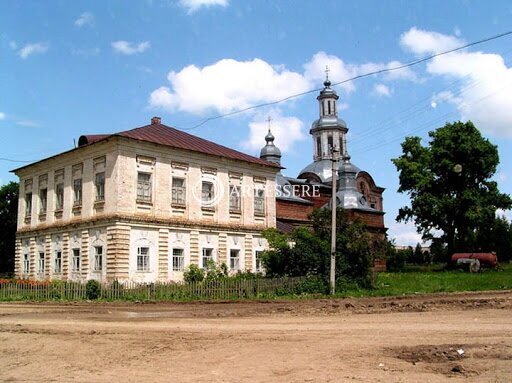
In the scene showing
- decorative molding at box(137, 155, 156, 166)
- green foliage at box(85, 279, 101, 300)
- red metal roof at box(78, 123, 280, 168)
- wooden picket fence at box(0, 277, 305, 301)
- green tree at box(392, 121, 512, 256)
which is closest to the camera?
wooden picket fence at box(0, 277, 305, 301)

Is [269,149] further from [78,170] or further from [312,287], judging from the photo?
[312,287]

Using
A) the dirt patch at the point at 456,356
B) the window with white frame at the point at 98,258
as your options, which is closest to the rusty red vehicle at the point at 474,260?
the window with white frame at the point at 98,258

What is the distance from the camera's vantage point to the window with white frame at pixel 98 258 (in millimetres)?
30323

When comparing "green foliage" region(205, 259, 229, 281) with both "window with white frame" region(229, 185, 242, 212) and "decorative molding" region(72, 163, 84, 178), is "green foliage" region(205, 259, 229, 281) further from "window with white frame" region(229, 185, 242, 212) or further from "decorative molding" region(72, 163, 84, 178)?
"decorative molding" region(72, 163, 84, 178)

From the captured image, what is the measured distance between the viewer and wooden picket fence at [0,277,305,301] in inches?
974

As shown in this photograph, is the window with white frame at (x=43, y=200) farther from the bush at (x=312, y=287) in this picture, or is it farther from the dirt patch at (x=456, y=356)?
the dirt patch at (x=456, y=356)

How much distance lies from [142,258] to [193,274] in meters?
3.06

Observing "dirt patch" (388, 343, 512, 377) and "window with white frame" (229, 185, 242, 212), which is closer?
"dirt patch" (388, 343, 512, 377)

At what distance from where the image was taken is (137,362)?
32.1ft

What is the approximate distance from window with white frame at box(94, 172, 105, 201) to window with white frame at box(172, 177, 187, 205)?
4034 mm

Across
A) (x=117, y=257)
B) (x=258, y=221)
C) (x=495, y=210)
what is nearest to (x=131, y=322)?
(x=117, y=257)

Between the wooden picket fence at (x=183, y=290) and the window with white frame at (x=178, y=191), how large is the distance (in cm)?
703

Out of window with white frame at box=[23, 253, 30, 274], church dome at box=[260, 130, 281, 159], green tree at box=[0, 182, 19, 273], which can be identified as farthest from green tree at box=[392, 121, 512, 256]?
green tree at box=[0, 182, 19, 273]

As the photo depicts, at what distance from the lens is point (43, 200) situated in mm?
36594
